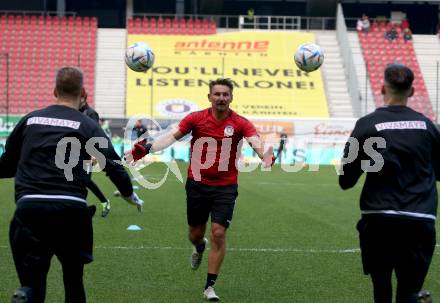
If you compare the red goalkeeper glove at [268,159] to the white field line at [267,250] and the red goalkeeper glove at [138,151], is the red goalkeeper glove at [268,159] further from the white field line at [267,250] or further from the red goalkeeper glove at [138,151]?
the white field line at [267,250]

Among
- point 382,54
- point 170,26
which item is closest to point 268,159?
point 382,54

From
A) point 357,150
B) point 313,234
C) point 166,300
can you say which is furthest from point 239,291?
point 313,234

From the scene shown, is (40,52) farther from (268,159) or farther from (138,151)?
(138,151)

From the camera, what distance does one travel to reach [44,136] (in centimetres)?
571

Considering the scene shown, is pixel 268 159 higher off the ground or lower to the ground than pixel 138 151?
lower

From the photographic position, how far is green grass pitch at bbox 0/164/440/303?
801cm

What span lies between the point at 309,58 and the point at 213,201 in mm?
6004

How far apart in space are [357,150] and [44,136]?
2.04 meters

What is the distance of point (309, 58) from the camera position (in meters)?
13.7

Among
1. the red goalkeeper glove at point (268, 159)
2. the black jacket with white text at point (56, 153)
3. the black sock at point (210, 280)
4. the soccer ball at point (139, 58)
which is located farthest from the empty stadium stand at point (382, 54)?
the black jacket with white text at point (56, 153)

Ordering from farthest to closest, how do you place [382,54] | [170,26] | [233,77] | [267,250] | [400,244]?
1. [170,26]
2. [382,54]
3. [233,77]
4. [267,250]
5. [400,244]

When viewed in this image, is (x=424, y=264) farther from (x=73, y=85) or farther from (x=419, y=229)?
(x=73, y=85)

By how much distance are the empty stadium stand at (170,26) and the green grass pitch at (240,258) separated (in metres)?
26.6

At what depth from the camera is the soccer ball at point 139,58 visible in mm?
14117
